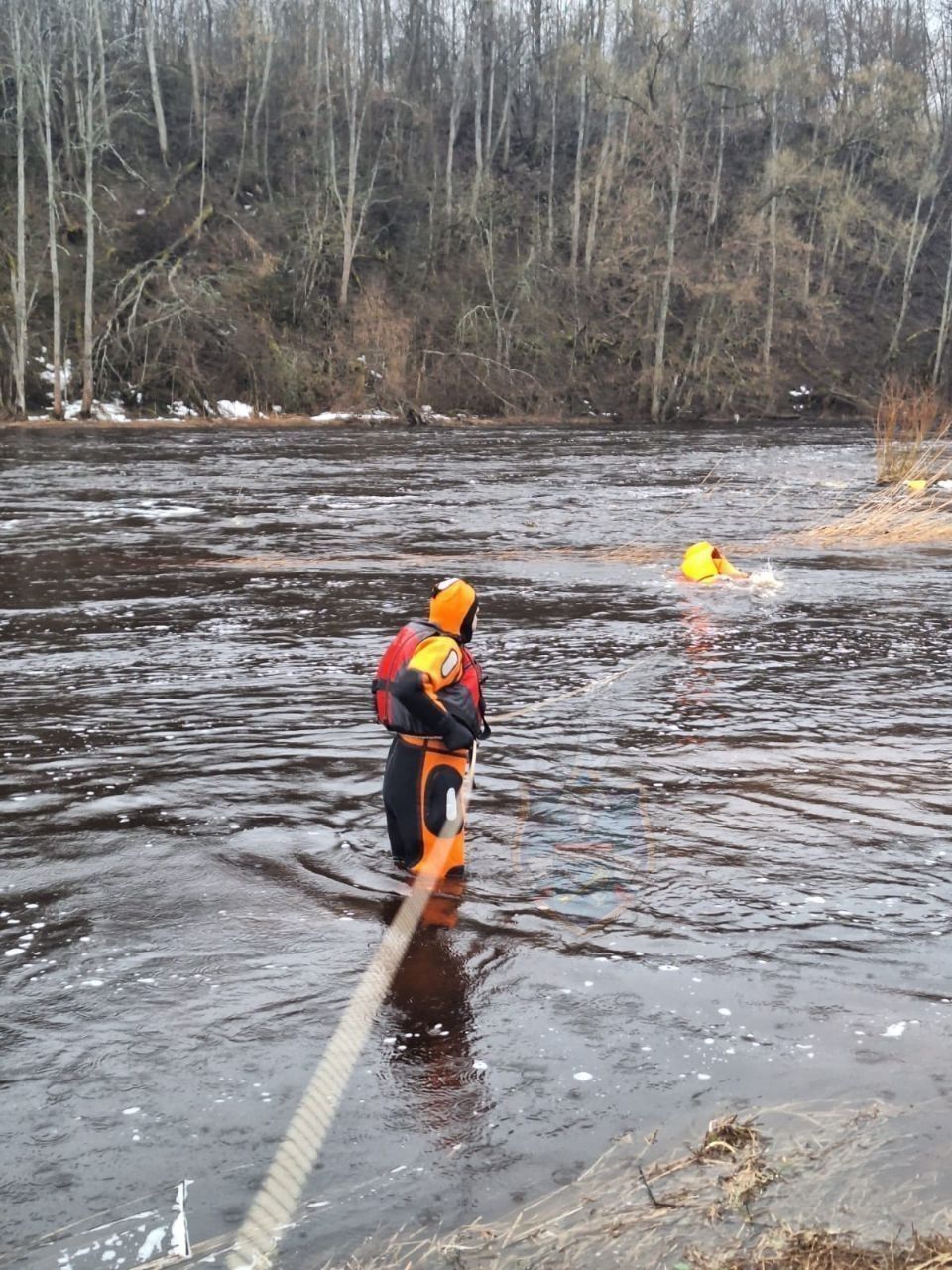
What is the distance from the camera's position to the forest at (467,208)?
1516 inches

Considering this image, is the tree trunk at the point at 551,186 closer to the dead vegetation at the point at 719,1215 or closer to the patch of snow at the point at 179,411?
the patch of snow at the point at 179,411

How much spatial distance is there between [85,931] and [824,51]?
6290cm

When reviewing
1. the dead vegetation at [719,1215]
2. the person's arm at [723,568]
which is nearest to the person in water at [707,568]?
the person's arm at [723,568]

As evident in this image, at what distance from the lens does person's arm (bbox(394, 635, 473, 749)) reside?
17.6ft

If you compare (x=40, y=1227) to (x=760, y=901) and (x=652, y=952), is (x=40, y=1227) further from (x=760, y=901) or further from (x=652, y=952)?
(x=760, y=901)

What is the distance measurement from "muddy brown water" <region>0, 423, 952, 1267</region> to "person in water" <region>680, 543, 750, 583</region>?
1230mm

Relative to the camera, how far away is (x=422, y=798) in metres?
5.62

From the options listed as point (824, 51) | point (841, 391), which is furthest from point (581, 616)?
point (824, 51)

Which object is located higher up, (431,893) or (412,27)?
(412,27)

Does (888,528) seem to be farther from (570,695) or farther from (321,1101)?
(321,1101)

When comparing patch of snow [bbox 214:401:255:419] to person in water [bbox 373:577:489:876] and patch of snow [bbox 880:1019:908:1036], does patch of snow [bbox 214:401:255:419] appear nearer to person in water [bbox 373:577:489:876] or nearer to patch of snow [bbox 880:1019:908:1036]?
person in water [bbox 373:577:489:876]

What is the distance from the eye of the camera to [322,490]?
2175 cm

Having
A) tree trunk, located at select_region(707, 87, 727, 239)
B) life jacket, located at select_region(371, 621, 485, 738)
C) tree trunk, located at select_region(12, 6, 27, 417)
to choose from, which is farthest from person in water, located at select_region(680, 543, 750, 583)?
tree trunk, located at select_region(707, 87, 727, 239)

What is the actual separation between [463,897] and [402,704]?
3.01ft
